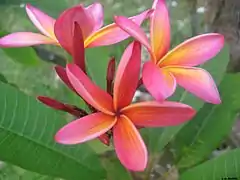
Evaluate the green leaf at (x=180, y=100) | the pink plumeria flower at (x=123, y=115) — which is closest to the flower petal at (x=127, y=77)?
the pink plumeria flower at (x=123, y=115)

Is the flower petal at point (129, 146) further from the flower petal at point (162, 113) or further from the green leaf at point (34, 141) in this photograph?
the green leaf at point (34, 141)

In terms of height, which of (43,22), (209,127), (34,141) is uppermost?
(43,22)

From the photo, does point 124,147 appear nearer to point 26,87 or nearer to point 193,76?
point 193,76

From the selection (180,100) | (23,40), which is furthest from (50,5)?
(23,40)

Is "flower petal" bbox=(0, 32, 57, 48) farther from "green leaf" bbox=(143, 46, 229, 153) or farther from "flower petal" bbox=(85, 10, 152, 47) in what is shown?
"green leaf" bbox=(143, 46, 229, 153)

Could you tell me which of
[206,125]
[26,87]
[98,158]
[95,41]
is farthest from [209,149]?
[26,87]

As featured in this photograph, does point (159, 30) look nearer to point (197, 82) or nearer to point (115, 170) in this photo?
point (197, 82)

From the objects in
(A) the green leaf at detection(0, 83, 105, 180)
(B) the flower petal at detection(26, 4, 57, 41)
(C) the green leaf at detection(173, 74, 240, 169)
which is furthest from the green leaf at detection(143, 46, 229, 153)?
(B) the flower petal at detection(26, 4, 57, 41)
